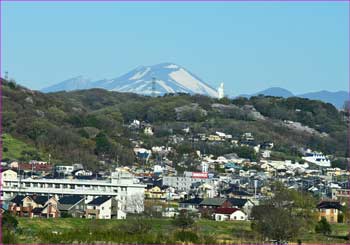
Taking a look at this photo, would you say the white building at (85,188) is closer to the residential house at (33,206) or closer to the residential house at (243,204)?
the residential house at (33,206)

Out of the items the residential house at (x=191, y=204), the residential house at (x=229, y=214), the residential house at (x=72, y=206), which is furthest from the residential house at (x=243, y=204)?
the residential house at (x=72, y=206)

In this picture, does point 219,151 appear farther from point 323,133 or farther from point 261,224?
point 261,224

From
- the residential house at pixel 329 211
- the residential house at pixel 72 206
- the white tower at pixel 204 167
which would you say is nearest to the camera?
the residential house at pixel 72 206

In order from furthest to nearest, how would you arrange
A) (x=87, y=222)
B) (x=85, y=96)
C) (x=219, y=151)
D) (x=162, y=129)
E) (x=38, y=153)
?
(x=85, y=96) < (x=162, y=129) < (x=219, y=151) < (x=38, y=153) < (x=87, y=222)

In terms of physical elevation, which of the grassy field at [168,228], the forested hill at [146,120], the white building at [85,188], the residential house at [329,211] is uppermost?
the forested hill at [146,120]

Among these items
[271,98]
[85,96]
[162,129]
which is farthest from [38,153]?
[85,96]

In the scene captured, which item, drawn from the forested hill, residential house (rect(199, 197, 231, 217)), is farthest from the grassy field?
the forested hill
